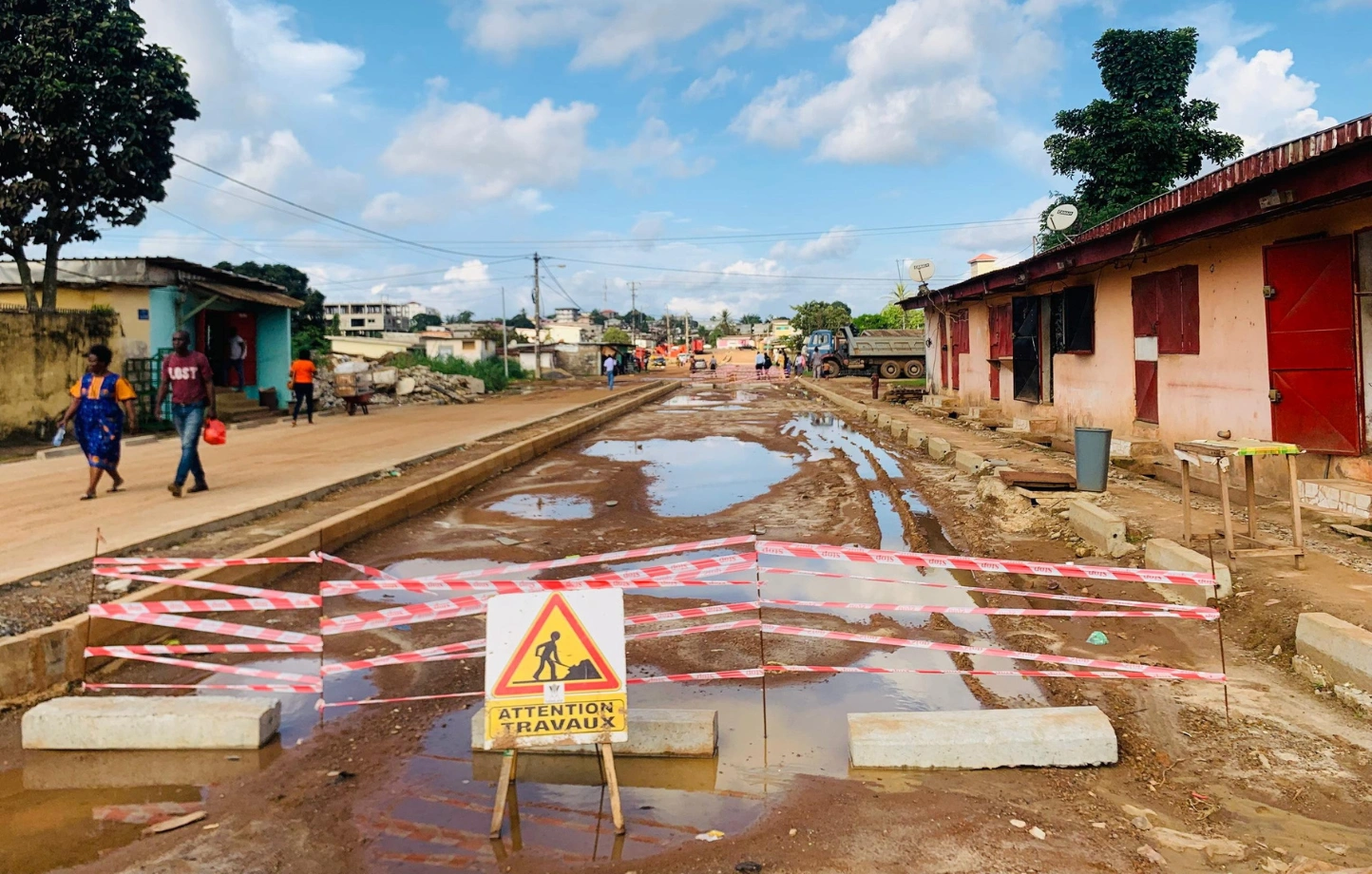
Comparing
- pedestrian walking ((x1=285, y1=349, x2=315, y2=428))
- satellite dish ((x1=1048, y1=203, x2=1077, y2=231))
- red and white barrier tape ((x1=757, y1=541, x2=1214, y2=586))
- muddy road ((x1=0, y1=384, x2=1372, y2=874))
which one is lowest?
muddy road ((x1=0, y1=384, x2=1372, y2=874))

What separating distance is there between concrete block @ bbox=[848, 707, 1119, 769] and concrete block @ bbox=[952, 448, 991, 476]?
28.4ft

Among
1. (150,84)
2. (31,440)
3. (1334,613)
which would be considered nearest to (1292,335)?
(1334,613)

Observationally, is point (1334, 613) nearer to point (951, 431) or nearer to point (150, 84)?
point (951, 431)

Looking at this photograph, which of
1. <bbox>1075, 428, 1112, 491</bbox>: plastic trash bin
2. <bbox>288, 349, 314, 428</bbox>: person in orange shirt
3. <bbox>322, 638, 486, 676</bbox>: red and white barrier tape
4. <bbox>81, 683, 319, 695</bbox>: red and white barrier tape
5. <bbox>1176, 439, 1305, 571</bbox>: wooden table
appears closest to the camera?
<bbox>322, 638, 486, 676</bbox>: red and white barrier tape

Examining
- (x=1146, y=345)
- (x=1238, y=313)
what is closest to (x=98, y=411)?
(x=1238, y=313)

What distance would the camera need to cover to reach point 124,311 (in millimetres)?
20297

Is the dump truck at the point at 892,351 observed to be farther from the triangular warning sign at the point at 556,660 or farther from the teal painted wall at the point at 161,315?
the triangular warning sign at the point at 556,660

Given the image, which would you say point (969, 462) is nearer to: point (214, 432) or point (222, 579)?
point (214, 432)

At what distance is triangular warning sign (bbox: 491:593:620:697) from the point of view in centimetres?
380

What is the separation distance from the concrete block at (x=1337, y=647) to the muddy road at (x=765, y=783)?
211mm

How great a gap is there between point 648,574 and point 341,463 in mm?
9140

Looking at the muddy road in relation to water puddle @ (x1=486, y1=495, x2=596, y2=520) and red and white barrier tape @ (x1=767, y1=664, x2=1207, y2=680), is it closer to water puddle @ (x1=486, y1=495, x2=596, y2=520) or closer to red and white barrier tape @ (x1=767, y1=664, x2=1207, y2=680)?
red and white barrier tape @ (x1=767, y1=664, x2=1207, y2=680)

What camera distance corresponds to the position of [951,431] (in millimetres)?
18719

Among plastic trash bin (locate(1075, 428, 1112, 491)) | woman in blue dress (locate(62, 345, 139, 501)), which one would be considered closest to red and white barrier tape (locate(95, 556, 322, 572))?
woman in blue dress (locate(62, 345, 139, 501))
